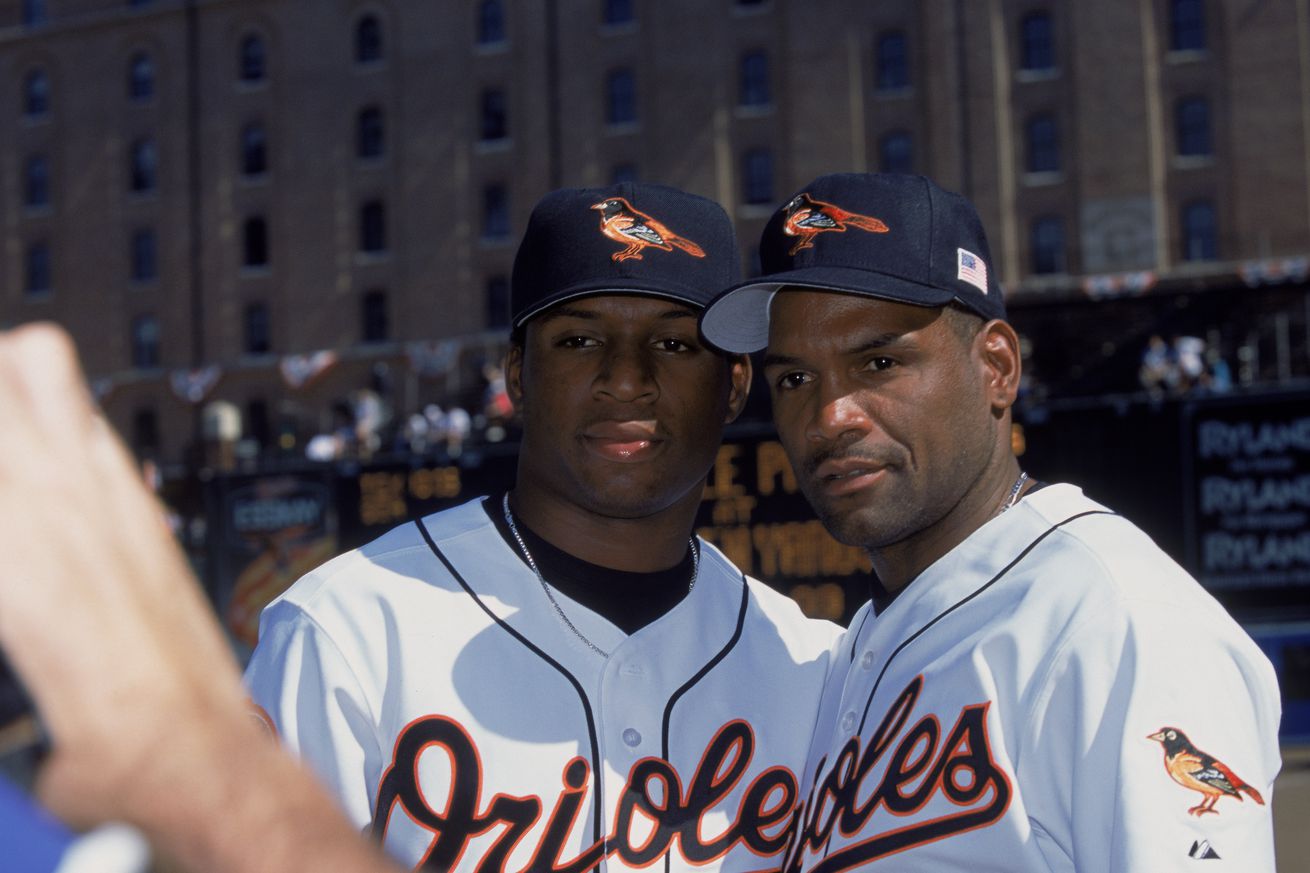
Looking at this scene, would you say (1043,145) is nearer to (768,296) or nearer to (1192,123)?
(1192,123)

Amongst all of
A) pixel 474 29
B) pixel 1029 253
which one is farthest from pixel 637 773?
pixel 474 29

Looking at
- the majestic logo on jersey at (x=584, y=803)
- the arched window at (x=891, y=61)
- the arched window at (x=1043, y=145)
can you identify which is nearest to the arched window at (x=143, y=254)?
the arched window at (x=891, y=61)

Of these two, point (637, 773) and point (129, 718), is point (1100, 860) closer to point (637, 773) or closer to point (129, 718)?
point (637, 773)

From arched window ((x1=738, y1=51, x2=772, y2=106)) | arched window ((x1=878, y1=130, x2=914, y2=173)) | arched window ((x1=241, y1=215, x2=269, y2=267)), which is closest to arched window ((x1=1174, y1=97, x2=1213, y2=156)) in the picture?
arched window ((x1=878, y1=130, x2=914, y2=173))

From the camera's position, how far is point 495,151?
41.9 metres

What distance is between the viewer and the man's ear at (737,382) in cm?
310

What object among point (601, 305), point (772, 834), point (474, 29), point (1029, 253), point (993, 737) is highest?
point (474, 29)

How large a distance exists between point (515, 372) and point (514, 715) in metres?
0.92

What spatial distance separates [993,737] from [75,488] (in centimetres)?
158

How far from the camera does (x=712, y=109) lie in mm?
40469

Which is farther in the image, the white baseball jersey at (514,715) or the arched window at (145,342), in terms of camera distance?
the arched window at (145,342)

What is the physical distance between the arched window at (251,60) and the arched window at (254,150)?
1678mm

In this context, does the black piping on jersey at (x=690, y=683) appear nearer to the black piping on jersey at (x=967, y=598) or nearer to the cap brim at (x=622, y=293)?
the black piping on jersey at (x=967, y=598)

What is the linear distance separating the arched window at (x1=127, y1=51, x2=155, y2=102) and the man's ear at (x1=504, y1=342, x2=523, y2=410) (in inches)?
1857
